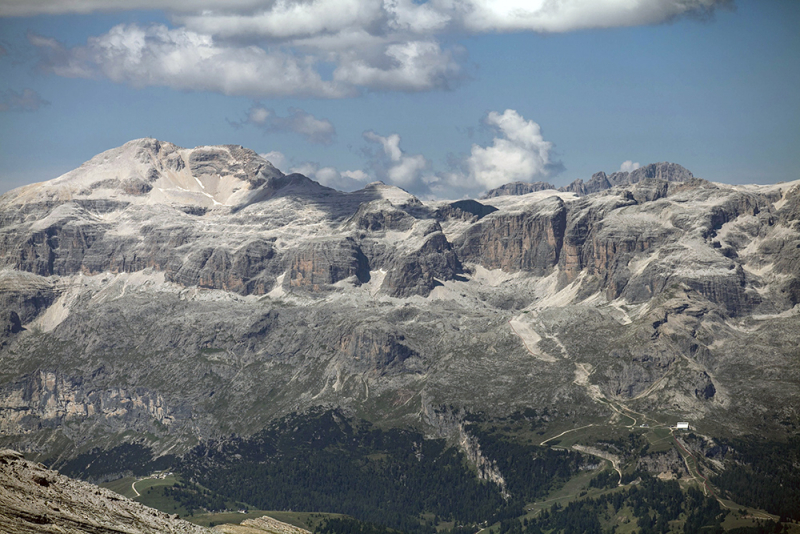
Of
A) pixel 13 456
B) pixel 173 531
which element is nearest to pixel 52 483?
pixel 13 456

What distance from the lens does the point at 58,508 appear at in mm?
174000

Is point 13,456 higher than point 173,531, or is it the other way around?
point 13,456

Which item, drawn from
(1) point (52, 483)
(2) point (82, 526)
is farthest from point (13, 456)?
(2) point (82, 526)

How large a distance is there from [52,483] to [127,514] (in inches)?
575

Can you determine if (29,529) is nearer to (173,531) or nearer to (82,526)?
(82,526)

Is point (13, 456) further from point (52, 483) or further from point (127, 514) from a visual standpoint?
point (127, 514)

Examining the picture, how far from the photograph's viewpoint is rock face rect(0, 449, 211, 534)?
6437 inches

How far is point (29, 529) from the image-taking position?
520 feet

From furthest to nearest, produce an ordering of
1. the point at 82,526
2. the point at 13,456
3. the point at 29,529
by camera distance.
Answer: the point at 13,456
the point at 82,526
the point at 29,529

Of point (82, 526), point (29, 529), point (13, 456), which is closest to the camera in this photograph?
point (29, 529)

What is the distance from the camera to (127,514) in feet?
623

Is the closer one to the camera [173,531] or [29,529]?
[29,529]

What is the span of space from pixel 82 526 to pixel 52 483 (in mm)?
15044

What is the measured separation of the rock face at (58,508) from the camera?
163500mm
